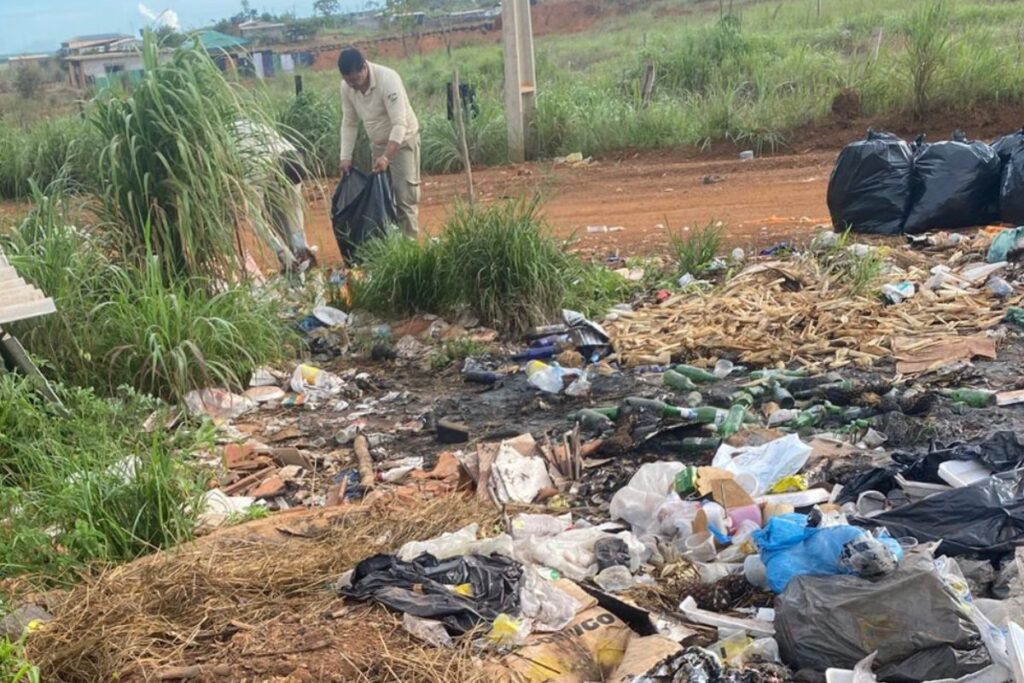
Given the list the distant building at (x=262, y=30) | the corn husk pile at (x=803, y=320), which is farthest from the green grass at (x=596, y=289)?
the distant building at (x=262, y=30)

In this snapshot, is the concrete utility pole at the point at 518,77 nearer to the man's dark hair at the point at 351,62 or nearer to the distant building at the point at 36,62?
the man's dark hair at the point at 351,62

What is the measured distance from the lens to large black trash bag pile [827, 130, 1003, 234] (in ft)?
24.7

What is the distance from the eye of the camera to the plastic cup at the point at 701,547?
373 cm

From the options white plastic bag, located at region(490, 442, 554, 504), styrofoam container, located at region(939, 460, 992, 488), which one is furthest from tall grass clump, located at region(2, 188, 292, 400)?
styrofoam container, located at region(939, 460, 992, 488)

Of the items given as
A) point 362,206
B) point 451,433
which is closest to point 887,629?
point 451,433

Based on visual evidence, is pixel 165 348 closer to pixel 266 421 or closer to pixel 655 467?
pixel 266 421

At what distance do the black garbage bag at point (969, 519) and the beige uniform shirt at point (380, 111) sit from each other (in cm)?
530

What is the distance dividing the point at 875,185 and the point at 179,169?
4.69 metres

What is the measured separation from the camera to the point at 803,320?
243 inches

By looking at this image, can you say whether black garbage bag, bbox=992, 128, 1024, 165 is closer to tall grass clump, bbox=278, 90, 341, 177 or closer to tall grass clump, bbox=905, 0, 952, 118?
tall grass clump, bbox=905, 0, 952, 118

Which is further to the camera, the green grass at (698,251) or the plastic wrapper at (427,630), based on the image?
the green grass at (698,251)

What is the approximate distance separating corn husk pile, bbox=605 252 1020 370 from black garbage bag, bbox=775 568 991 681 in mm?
2657

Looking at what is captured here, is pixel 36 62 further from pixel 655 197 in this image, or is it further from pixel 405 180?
pixel 405 180

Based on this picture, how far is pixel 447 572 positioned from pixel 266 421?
2529 millimetres
